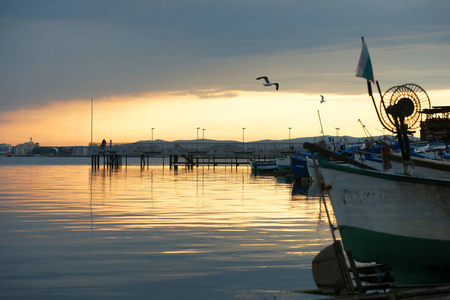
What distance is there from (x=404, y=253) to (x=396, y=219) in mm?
830

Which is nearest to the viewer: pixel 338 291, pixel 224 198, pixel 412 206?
pixel 338 291

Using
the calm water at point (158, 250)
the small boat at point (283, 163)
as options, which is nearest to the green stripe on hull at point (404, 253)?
the calm water at point (158, 250)

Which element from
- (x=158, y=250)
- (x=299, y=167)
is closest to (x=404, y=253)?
(x=158, y=250)

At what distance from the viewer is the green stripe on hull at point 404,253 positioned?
1184 centimetres

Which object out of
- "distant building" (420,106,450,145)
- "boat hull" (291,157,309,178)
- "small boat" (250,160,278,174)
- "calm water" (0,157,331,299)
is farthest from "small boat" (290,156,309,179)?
"calm water" (0,157,331,299)

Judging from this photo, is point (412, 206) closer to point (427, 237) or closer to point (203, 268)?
point (427, 237)

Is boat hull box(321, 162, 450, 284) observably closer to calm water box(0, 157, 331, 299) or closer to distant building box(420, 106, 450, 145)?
calm water box(0, 157, 331, 299)

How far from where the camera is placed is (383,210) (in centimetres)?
1173

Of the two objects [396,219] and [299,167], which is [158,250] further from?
[299,167]

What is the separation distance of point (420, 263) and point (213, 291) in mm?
4596

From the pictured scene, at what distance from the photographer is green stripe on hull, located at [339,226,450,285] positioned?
11.8 meters

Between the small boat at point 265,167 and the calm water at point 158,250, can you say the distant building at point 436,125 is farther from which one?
the calm water at point 158,250

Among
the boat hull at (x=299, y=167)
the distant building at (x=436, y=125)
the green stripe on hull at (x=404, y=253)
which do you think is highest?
the distant building at (x=436, y=125)

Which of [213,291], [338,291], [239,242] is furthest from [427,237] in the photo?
[239,242]
